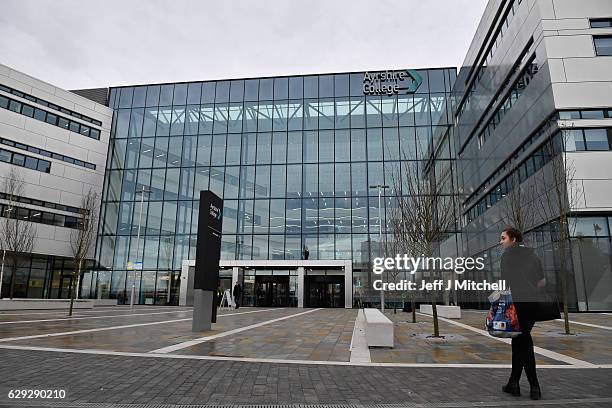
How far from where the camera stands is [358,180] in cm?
3706

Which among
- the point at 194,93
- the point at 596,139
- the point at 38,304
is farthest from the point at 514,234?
the point at 194,93

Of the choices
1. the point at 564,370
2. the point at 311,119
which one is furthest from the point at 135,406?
the point at 311,119

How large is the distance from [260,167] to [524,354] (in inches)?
1383

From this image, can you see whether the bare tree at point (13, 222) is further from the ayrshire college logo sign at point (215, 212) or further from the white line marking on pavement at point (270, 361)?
the white line marking on pavement at point (270, 361)

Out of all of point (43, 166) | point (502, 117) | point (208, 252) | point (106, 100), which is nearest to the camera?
point (208, 252)

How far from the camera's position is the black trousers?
178 inches

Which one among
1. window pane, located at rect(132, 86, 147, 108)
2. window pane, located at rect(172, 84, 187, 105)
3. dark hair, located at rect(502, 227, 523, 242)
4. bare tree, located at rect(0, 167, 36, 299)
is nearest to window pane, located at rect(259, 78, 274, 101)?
window pane, located at rect(172, 84, 187, 105)

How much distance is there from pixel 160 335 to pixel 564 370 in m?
9.25

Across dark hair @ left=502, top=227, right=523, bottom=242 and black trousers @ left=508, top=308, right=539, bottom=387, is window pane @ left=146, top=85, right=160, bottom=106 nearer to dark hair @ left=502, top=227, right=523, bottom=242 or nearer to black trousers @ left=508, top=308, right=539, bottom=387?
dark hair @ left=502, top=227, right=523, bottom=242

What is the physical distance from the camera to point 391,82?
130 ft

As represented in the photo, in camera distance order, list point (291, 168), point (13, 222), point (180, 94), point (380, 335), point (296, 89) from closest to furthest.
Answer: point (380, 335) → point (13, 222) → point (291, 168) → point (296, 89) → point (180, 94)

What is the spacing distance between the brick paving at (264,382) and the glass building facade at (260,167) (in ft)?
93.1

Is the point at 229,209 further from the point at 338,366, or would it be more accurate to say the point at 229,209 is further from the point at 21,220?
the point at 338,366

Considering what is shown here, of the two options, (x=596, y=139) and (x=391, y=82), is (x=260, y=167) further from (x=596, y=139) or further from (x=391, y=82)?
(x=596, y=139)
